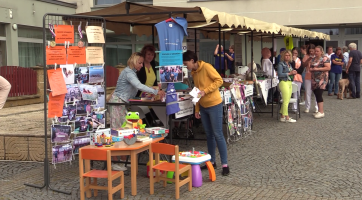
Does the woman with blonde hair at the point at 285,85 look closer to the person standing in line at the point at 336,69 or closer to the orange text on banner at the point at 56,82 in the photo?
the person standing in line at the point at 336,69

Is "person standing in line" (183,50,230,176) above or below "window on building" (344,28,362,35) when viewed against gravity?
below

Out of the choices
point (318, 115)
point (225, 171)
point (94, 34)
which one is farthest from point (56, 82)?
point (318, 115)

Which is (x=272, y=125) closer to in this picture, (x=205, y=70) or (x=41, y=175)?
(x=205, y=70)

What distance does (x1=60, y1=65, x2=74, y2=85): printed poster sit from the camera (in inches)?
215

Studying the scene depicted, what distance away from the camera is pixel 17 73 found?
13055 millimetres

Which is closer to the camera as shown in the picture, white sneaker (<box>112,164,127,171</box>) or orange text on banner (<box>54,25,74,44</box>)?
orange text on banner (<box>54,25,74,44</box>)

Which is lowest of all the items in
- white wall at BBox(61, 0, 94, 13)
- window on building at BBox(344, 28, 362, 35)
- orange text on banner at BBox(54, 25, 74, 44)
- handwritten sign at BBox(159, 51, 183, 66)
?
handwritten sign at BBox(159, 51, 183, 66)

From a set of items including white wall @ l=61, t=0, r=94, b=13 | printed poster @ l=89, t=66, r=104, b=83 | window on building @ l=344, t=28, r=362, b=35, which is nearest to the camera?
Answer: printed poster @ l=89, t=66, r=104, b=83

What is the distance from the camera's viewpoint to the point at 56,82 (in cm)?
537

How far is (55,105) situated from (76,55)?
0.71 metres

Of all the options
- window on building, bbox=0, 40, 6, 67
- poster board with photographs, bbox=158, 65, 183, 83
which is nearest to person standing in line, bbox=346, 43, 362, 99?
poster board with photographs, bbox=158, 65, 183, 83

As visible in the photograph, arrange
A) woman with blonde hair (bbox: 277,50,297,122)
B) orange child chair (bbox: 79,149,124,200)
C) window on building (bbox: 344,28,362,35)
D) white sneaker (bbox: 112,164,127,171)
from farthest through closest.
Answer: window on building (bbox: 344,28,362,35) < woman with blonde hair (bbox: 277,50,297,122) < white sneaker (bbox: 112,164,127,171) < orange child chair (bbox: 79,149,124,200)

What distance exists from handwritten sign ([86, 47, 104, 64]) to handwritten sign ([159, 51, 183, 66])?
2.83 feet

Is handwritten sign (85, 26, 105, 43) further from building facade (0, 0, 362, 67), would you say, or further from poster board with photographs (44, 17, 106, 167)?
building facade (0, 0, 362, 67)
